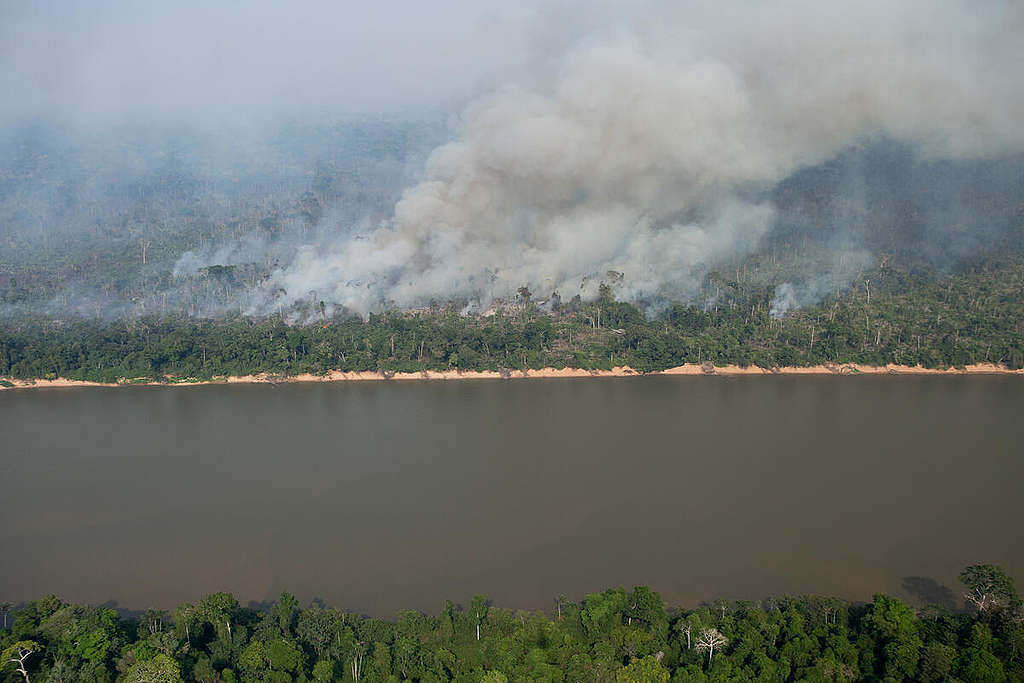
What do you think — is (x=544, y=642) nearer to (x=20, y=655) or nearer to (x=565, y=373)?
(x=20, y=655)

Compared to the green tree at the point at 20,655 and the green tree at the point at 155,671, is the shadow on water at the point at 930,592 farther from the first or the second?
the green tree at the point at 20,655

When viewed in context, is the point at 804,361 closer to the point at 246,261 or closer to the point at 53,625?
the point at 53,625

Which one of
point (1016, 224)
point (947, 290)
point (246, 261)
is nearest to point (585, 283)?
point (947, 290)

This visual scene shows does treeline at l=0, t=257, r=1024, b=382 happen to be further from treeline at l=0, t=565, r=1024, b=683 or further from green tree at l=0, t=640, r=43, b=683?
green tree at l=0, t=640, r=43, b=683

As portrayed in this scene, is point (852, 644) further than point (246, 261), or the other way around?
point (246, 261)

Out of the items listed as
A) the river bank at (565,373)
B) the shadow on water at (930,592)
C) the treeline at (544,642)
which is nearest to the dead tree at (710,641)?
the treeline at (544,642)

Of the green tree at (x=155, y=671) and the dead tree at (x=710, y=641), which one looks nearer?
the green tree at (x=155, y=671)

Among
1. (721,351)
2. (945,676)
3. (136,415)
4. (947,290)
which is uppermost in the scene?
(947,290)

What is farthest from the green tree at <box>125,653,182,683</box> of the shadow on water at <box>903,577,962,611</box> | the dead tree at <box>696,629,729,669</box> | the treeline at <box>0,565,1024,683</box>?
the shadow on water at <box>903,577,962,611</box>
